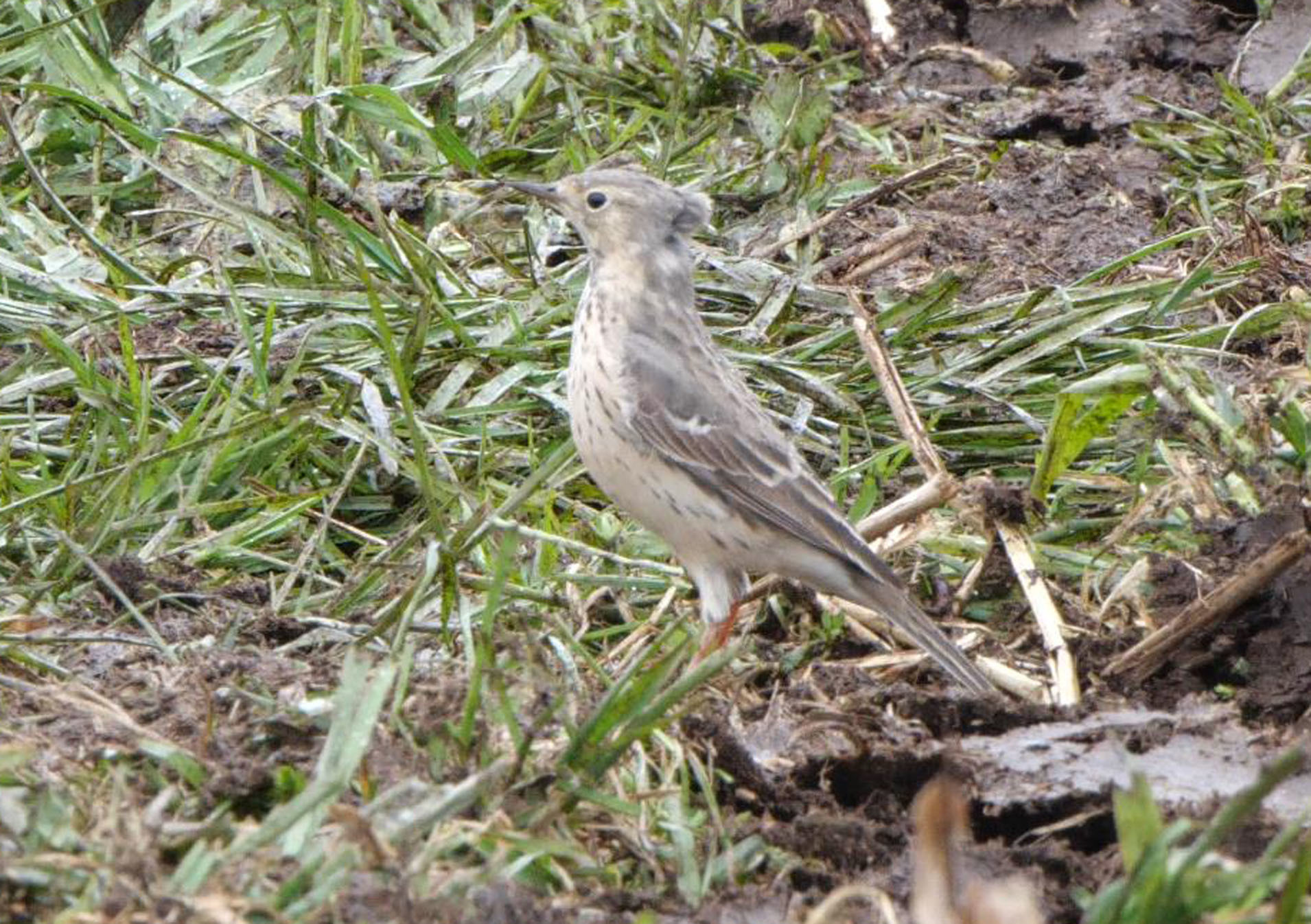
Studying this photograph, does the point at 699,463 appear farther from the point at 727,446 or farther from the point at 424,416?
the point at 424,416

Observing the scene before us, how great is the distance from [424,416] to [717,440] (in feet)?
4.17

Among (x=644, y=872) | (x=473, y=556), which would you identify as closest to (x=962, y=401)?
(x=473, y=556)

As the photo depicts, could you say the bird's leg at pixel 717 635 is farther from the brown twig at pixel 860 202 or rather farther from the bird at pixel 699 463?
the brown twig at pixel 860 202

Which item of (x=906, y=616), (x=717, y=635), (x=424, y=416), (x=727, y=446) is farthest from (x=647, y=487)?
(x=424, y=416)

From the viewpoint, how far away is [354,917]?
386cm

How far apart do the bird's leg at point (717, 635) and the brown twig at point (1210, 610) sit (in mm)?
1189

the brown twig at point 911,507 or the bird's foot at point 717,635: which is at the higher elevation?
the brown twig at point 911,507

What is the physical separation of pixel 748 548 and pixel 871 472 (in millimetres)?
769

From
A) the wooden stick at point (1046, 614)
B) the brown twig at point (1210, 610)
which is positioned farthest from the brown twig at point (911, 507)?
the brown twig at point (1210, 610)

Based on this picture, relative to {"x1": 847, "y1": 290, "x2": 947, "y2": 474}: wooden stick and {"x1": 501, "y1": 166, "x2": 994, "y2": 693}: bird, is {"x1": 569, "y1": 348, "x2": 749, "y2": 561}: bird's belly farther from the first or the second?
{"x1": 847, "y1": 290, "x2": 947, "y2": 474}: wooden stick

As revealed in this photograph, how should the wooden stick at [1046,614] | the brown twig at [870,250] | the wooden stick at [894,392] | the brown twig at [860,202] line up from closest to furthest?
1. the wooden stick at [1046,614]
2. the wooden stick at [894,392]
3. the brown twig at [860,202]
4. the brown twig at [870,250]

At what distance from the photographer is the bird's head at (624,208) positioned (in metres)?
7.02

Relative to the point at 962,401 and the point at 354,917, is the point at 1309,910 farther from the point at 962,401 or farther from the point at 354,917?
the point at 962,401

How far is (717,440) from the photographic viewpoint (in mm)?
6562
